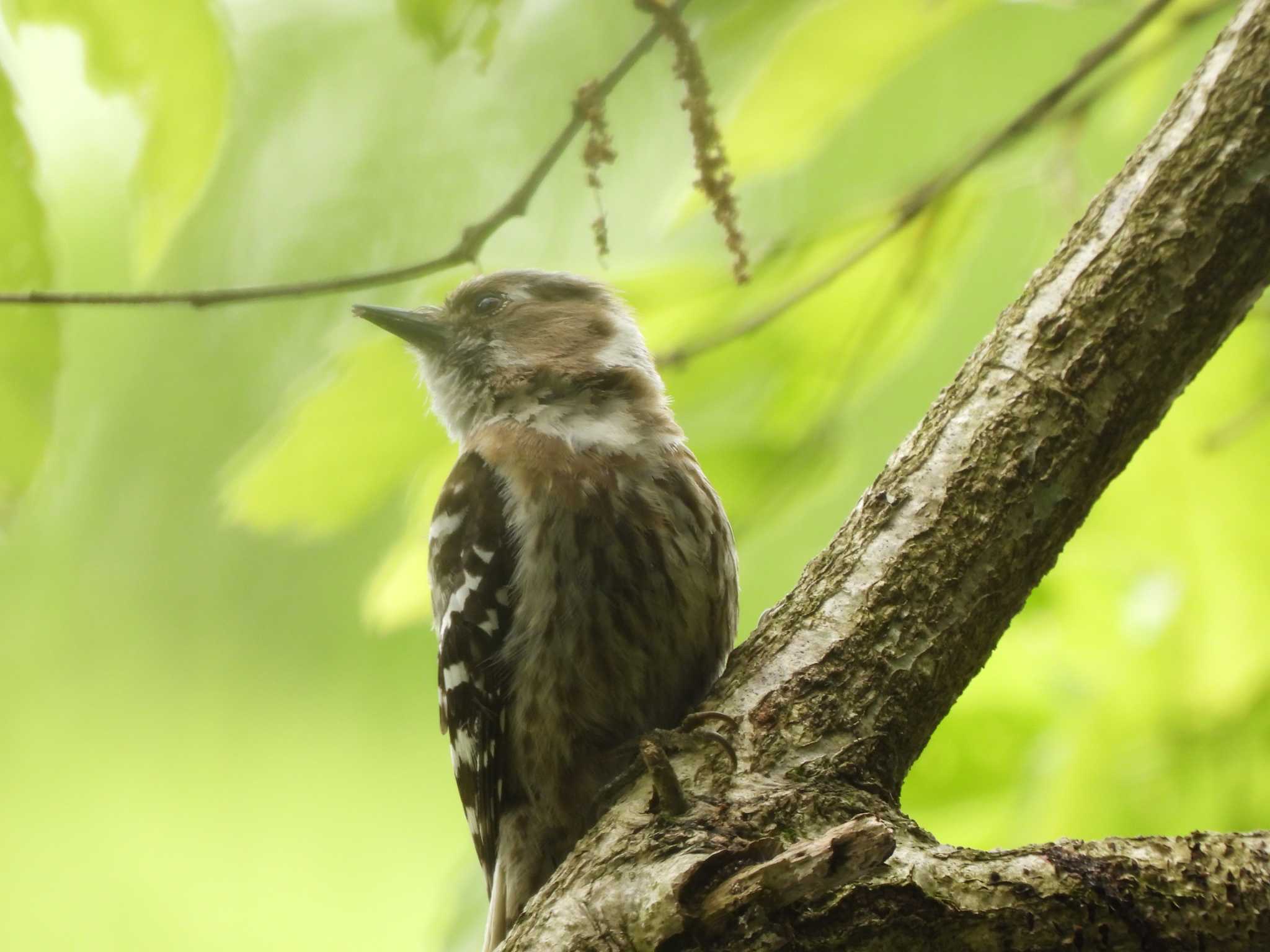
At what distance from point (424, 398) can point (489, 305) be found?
976 mm

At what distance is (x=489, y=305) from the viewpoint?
3566 mm

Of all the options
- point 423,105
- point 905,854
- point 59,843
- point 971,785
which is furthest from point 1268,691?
point 59,843

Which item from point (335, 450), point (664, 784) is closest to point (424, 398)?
point (335, 450)

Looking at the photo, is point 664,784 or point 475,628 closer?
point 664,784

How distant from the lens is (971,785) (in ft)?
9.03

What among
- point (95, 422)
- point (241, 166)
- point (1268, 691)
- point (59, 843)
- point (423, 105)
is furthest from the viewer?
point (59, 843)

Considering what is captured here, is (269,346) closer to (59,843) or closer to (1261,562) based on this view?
(59,843)

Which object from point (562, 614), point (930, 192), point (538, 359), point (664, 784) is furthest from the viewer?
point (538, 359)

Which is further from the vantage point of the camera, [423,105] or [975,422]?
[423,105]

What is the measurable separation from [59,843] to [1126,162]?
3.97 metres

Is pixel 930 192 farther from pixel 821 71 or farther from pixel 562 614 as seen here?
pixel 562 614

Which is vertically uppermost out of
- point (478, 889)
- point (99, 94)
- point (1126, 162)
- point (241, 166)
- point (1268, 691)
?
point (241, 166)

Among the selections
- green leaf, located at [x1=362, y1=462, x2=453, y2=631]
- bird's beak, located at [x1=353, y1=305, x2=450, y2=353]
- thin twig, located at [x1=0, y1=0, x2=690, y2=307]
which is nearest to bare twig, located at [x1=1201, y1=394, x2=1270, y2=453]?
thin twig, located at [x1=0, y1=0, x2=690, y2=307]

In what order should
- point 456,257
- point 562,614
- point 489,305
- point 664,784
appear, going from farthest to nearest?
point 489,305 < point 562,614 < point 456,257 < point 664,784
